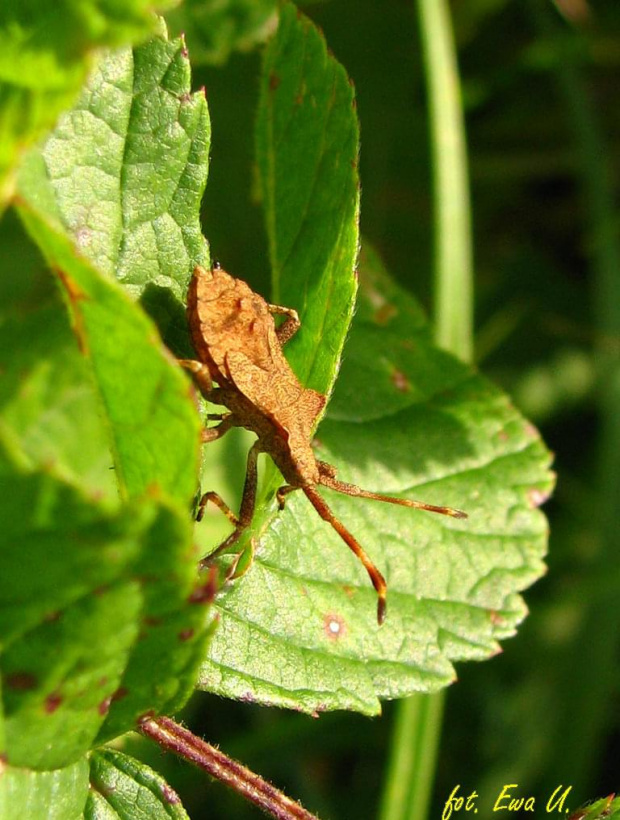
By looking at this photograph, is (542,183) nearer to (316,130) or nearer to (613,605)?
(613,605)

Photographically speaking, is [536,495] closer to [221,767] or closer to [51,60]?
[221,767]

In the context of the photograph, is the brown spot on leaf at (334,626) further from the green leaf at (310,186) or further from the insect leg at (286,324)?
the insect leg at (286,324)

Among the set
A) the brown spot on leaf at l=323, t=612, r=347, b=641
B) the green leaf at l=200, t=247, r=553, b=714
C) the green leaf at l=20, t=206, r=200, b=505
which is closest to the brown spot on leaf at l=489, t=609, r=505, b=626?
the green leaf at l=200, t=247, r=553, b=714

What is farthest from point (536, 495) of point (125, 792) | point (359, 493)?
point (125, 792)

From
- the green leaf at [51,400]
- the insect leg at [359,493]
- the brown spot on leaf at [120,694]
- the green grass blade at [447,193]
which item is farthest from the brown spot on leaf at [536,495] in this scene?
the brown spot on leaf at [120,694]

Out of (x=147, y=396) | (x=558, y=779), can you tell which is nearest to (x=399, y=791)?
(x=558, y=779)

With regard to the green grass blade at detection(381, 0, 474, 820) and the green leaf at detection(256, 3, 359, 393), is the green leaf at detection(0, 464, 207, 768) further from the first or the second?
the green grass blade at detection(381, 0, 474, 820)
